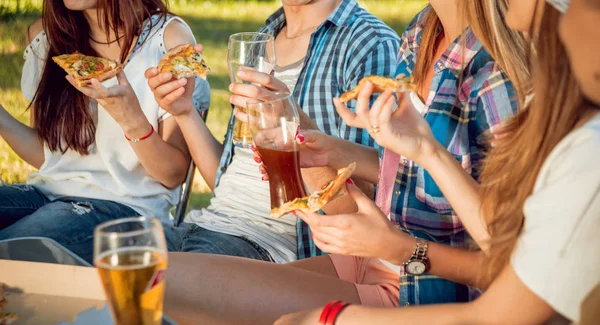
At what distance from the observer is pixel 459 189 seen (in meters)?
1.90

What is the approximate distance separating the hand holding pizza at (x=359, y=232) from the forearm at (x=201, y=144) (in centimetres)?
112

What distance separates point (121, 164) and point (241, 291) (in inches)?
48.8

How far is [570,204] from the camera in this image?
4.70 ft

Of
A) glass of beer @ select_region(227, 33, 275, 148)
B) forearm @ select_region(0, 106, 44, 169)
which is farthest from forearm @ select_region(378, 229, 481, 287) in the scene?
forearm @ select_region(0, 106, 44, 169)

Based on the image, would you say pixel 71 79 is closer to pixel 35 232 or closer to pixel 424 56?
pixel 35 232

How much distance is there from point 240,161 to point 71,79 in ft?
2.43

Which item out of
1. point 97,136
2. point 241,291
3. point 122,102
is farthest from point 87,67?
point 241,291

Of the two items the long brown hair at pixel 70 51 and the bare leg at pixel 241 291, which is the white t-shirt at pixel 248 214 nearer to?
the bare leg at pixel 241 291

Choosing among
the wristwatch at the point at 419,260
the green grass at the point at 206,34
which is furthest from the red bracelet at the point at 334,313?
the green grass at the point at 206,34

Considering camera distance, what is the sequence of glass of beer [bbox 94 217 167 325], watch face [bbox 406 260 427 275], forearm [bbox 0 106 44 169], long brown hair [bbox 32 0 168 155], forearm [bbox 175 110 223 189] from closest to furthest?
glass of beer [bbox 94 217 167 325], watch face [bbox 406 260 427 275], forearm [bbox 175 110 223 189], long brown hair [bbox 32 0 168 155], forearm [bbox 0 106 44 169]

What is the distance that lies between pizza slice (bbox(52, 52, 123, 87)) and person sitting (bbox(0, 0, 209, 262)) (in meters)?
0.19

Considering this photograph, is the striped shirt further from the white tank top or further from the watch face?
the white tank top

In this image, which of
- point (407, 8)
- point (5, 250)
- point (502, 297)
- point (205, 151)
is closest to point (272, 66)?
point (205, 151)

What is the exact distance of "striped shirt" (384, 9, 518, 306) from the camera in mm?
2195
